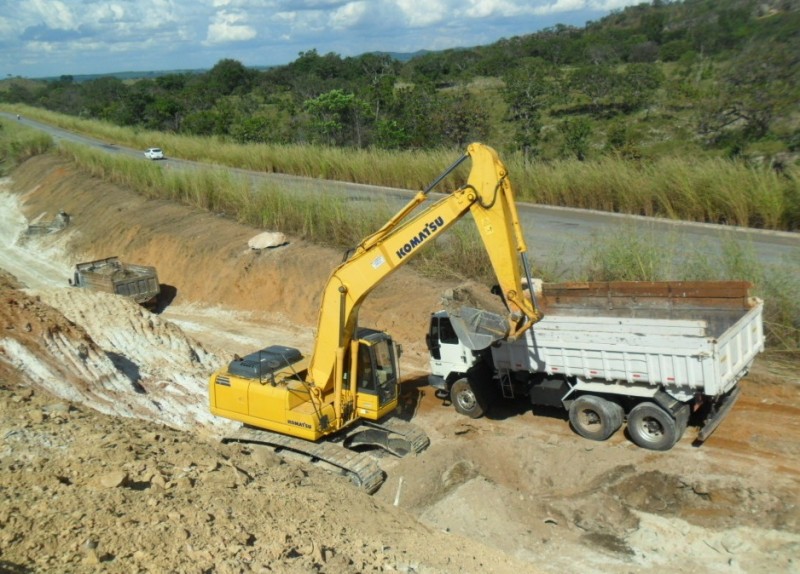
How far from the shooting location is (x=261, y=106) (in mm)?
65750

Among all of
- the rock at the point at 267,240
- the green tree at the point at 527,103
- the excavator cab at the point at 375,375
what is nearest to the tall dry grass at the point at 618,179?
the rock at the point at 267,240

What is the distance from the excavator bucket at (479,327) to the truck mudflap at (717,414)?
300 centimetres

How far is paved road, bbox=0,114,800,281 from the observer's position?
578 inches

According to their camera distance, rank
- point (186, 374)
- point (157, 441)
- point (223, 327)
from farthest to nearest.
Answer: point (223, 327)
point (186, 374)
point (157, 441)

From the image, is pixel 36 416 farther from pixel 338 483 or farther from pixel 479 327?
pixel 479 327

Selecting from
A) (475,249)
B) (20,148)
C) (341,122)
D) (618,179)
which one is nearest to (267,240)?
(475,249)

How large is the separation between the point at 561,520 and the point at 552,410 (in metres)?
3.29

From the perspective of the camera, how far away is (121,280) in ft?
64.1

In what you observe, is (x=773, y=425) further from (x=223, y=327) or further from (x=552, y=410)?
(x=223, y=327)

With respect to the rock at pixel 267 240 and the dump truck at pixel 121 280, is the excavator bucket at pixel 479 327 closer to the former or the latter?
the rock at pixel 267 240

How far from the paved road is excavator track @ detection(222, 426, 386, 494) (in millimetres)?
7233

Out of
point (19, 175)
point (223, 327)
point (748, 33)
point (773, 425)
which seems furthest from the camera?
point (748, 33)

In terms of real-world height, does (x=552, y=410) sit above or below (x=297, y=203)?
below

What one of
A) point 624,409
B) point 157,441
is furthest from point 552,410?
point 157,441
